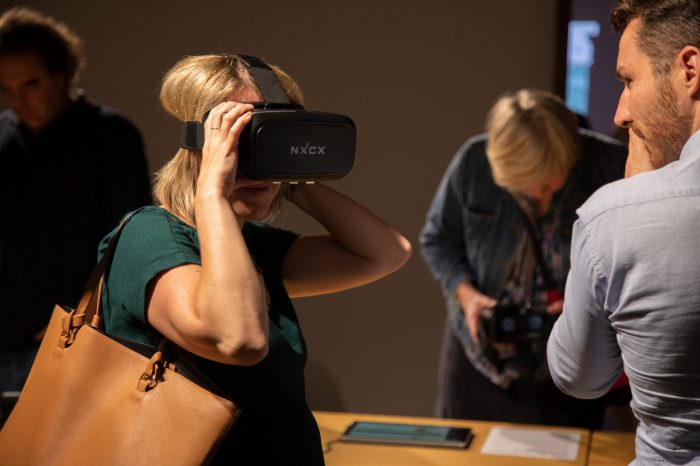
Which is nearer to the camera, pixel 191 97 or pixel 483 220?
pixel 191 97

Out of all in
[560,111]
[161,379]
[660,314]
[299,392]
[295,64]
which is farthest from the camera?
[295,64]

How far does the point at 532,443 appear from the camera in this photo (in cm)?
227

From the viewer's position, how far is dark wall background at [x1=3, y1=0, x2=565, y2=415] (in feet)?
→ 14.4

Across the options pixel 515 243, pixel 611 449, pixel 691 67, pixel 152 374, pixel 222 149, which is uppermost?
pixel 691 67

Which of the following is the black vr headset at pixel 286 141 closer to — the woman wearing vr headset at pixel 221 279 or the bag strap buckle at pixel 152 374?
the woman wearing vr headset at pixel 221 279

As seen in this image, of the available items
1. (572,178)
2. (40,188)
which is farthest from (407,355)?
(40,188)

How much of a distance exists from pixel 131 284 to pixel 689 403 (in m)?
0.82

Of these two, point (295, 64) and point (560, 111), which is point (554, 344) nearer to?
point (560, 111)

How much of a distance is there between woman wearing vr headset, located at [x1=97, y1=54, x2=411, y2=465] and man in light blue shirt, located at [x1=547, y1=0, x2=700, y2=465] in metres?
0.46

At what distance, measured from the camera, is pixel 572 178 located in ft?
9.43

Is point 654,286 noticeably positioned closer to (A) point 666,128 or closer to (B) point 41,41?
(A) point 666,128

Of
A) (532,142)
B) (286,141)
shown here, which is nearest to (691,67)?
(286,141)

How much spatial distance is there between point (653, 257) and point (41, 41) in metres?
2.21

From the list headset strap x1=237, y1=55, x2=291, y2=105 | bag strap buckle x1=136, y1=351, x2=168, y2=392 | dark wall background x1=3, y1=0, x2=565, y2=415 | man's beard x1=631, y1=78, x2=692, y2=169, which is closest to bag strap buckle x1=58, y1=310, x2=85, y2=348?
bag strap buckle x1=136, y1=351, x2=168, y2=392
